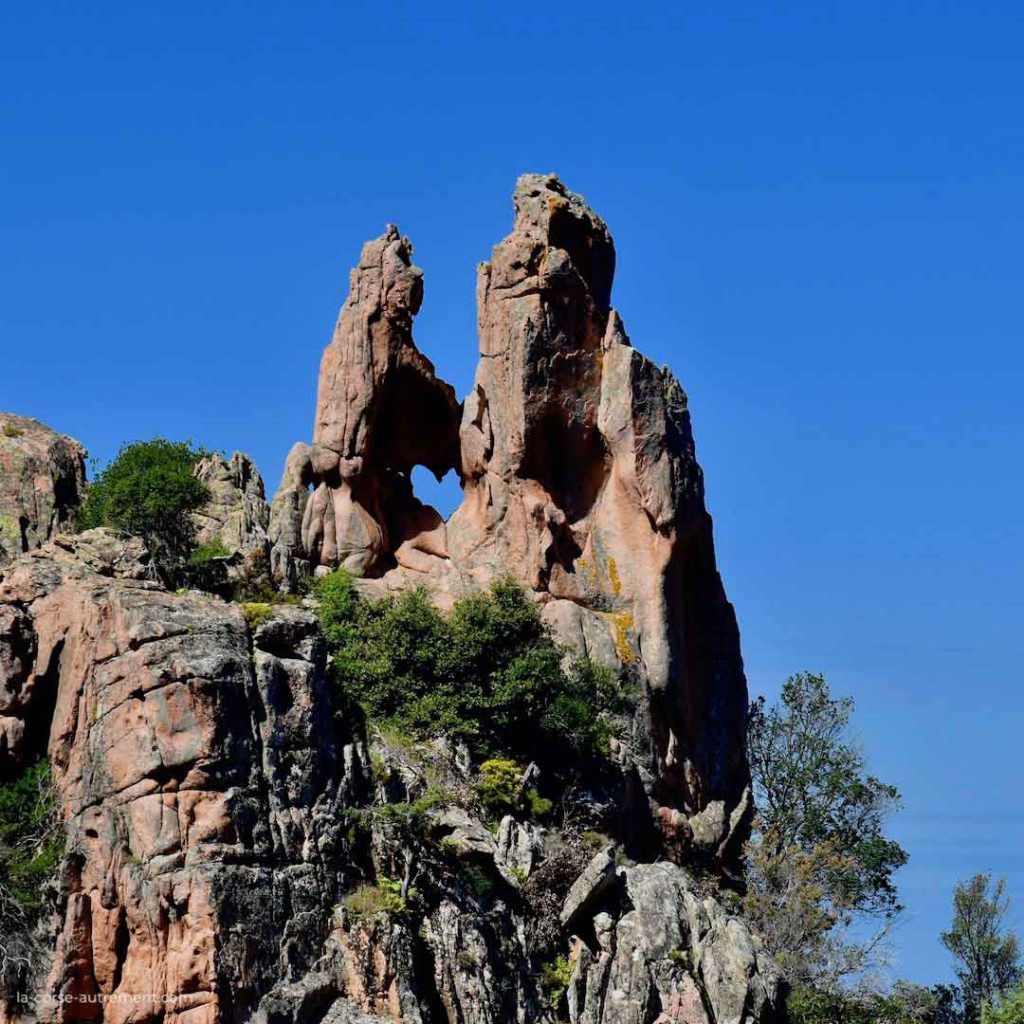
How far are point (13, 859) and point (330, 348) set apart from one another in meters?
20.6

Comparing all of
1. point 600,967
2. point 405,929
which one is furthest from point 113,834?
point 600,967

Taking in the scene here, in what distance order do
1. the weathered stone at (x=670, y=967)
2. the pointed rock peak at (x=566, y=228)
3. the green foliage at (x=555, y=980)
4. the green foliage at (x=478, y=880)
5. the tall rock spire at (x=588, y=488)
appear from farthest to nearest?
the pointed rock peak at (x=566, y=228) < the tall rock spire at (x=588, y=488) < the green foliage at (x=478, y=880) < the weathered stone at (x=670, y=967) < the green foliage at (x=555, y=980)

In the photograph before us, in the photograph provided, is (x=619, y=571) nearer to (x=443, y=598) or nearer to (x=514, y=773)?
(x=443, y=598)

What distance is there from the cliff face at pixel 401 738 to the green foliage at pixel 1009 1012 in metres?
7.21

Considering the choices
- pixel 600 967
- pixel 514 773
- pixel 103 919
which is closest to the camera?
pixel 103 919

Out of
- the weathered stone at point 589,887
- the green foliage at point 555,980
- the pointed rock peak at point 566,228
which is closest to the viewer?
the green foliage at point 555,980

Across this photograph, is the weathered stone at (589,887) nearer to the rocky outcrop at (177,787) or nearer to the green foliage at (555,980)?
the green foliage at (555,980)

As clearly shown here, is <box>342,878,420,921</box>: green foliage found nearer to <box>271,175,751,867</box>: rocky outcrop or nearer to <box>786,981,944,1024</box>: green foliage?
<box>786,981,944,1024</box>: green foliage

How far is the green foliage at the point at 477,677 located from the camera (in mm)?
61094

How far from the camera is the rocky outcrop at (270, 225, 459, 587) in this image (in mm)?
68188

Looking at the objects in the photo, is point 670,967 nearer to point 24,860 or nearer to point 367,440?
point 24,860

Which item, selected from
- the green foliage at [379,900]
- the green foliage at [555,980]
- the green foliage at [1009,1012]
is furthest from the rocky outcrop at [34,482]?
the green foliage at [1009,1012]

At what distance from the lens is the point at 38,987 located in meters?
51.2

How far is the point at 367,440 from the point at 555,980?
62.0ft
